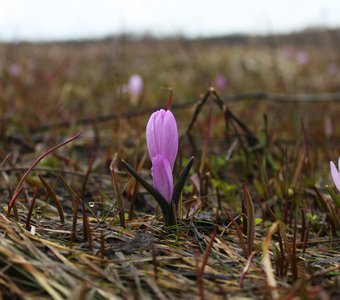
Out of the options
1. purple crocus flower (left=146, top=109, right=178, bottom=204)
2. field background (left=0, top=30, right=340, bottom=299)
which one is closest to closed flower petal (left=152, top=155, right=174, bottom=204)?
purple crocus flower (left=146, top=109, right=178, bottom=204)

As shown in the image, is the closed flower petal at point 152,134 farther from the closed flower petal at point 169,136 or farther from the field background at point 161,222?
the field background at point 161,222

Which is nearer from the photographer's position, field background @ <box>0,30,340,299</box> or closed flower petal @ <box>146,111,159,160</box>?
field background @ <box>0,30,340,299</box>

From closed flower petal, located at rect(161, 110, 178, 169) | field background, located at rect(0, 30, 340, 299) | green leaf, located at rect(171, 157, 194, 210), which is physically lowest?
field background, located at rect(0, 30, 340, 299)

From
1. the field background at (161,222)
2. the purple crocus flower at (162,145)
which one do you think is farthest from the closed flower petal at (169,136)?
the field background at (161,222)

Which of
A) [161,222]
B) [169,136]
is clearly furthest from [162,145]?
[161,222]

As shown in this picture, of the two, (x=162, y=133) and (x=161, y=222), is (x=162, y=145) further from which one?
(x=161, y=222)

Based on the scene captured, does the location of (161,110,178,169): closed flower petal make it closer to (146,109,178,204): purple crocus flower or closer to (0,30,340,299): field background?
(146,109,178,204): purple crocus flower

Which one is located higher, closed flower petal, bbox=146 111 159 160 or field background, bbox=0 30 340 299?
closed flower petal, bbox=146 111 159 160

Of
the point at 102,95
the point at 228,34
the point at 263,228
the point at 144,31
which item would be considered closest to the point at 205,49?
the point at 144,31

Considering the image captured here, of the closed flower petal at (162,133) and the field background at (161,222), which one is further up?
the closed flower petal at (162,133)
